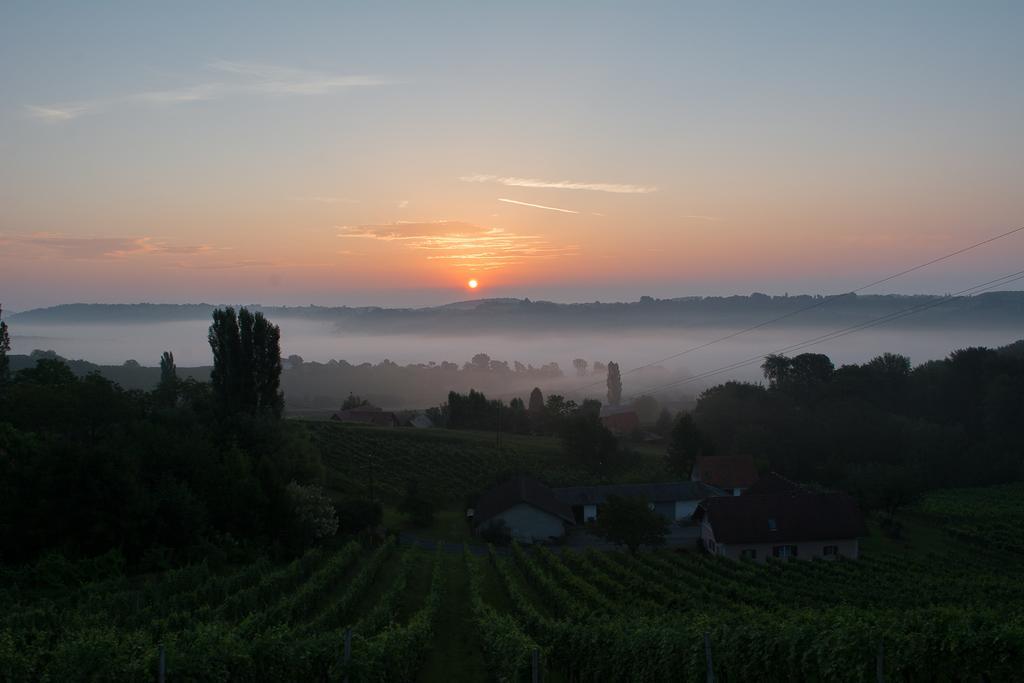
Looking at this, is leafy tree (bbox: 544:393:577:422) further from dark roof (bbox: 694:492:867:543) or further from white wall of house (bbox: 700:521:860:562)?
white wall of house (bbox: 700:521:860:562)

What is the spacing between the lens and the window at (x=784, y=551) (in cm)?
3669

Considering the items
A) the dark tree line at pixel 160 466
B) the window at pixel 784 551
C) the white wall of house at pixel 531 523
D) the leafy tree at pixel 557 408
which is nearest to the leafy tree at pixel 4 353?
the dark tree line at pixel 160 466

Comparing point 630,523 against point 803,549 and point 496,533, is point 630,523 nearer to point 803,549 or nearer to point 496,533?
point 496,533

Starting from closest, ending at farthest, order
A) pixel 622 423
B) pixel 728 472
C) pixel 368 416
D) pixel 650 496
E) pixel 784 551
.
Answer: pixel 784 551
pixel 650 496
pixel 728 472
pixel 622 423
pixel 368 416

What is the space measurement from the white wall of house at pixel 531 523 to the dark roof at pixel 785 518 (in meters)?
8.24

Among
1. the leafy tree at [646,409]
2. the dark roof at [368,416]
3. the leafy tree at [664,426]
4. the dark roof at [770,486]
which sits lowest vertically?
the leafy tree at [646,409]

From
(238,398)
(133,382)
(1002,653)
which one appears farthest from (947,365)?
(133,382)

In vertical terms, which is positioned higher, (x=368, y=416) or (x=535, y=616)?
(x=535, y=616)

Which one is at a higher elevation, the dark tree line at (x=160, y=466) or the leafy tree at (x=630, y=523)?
the dark tree line at (x=160, y=466)

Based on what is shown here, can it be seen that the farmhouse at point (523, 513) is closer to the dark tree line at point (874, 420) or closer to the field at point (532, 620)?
the field at point (532, 620)

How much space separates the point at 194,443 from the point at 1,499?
286 inches

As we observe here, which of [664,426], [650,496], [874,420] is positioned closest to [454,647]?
[650,496]

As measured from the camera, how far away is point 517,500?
41562 mm

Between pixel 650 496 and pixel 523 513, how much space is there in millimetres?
9978
